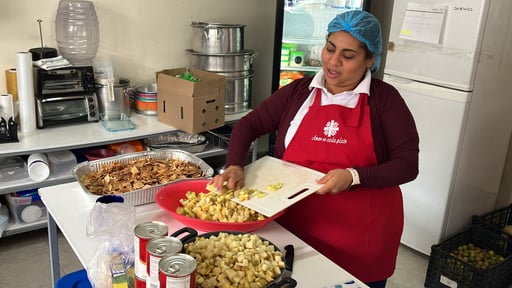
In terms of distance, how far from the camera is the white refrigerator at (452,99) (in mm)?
2612

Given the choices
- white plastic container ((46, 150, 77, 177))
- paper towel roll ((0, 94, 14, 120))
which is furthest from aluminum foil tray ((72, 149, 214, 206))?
paper towel roll ((0, 94, 14, 120))

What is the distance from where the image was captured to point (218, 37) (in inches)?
126

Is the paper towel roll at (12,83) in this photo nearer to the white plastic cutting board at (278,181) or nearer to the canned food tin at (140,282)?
the white plastic cutting board at (278,181)

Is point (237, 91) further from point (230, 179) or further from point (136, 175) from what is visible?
point (230, 179)

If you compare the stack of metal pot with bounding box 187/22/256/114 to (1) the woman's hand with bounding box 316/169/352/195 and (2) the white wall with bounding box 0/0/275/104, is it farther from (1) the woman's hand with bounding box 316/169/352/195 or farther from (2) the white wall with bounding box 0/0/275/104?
→ (1) the woman's hand with bounding box 316/169/352/195

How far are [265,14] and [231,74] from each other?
737mm

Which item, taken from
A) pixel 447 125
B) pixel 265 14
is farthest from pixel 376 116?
pixel 265 14

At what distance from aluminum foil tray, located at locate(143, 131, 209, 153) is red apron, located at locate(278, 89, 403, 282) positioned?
4.98 ft

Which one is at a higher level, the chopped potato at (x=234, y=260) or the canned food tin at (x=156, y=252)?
the canned food tin at (x=156, y=252)

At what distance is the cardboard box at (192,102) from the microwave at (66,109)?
409mm

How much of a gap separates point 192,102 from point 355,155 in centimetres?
143

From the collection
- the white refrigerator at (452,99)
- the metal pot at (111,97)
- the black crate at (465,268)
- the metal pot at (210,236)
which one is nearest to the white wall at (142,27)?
the metal pot at (111,97)

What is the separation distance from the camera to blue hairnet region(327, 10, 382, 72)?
5.25ft

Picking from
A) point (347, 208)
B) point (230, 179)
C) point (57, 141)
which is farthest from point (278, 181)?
point (57, 141)
